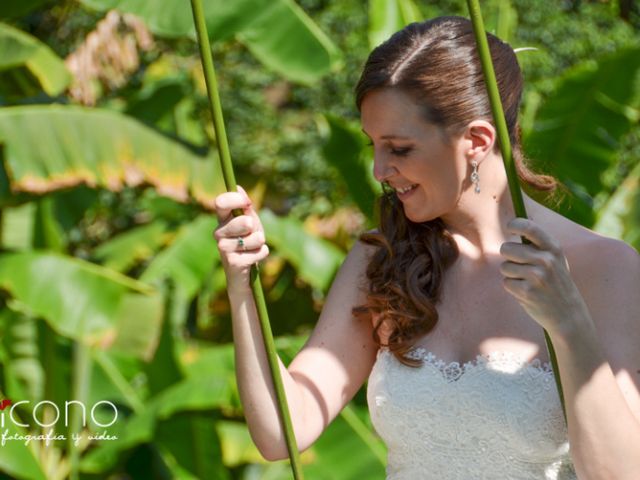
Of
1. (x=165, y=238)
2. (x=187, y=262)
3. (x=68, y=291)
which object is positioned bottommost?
(x=165, y=238)

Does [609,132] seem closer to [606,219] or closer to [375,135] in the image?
[606,219]

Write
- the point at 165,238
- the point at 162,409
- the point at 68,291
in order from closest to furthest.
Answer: the point at 162,409
the point at 68,291
the point at 165,238

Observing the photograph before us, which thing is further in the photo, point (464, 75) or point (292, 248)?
point (292, 248)

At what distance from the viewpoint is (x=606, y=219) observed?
4305 mm

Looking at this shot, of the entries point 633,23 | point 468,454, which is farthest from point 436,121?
point 633,23

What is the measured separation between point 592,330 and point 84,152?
115 inches

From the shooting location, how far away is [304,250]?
4852 mm

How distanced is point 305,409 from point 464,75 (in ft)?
2.27

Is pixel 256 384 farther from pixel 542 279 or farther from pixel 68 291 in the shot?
pixel 68 291

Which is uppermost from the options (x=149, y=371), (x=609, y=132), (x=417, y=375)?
(x=417, y=375)

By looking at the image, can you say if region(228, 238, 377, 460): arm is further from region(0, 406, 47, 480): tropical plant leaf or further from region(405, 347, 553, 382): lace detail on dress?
region(0, 406, 47, 480): tropical plant leaf

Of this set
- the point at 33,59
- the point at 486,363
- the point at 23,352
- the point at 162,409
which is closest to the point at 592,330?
the point at 486,363

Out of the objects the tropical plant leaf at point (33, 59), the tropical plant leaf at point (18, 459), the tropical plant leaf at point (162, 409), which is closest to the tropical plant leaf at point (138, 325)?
the tropical plant leaf at point (162, 409)

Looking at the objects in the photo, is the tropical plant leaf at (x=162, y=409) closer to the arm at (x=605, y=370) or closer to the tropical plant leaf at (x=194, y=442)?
the tropical plant leaf at (x=194, y=442)
